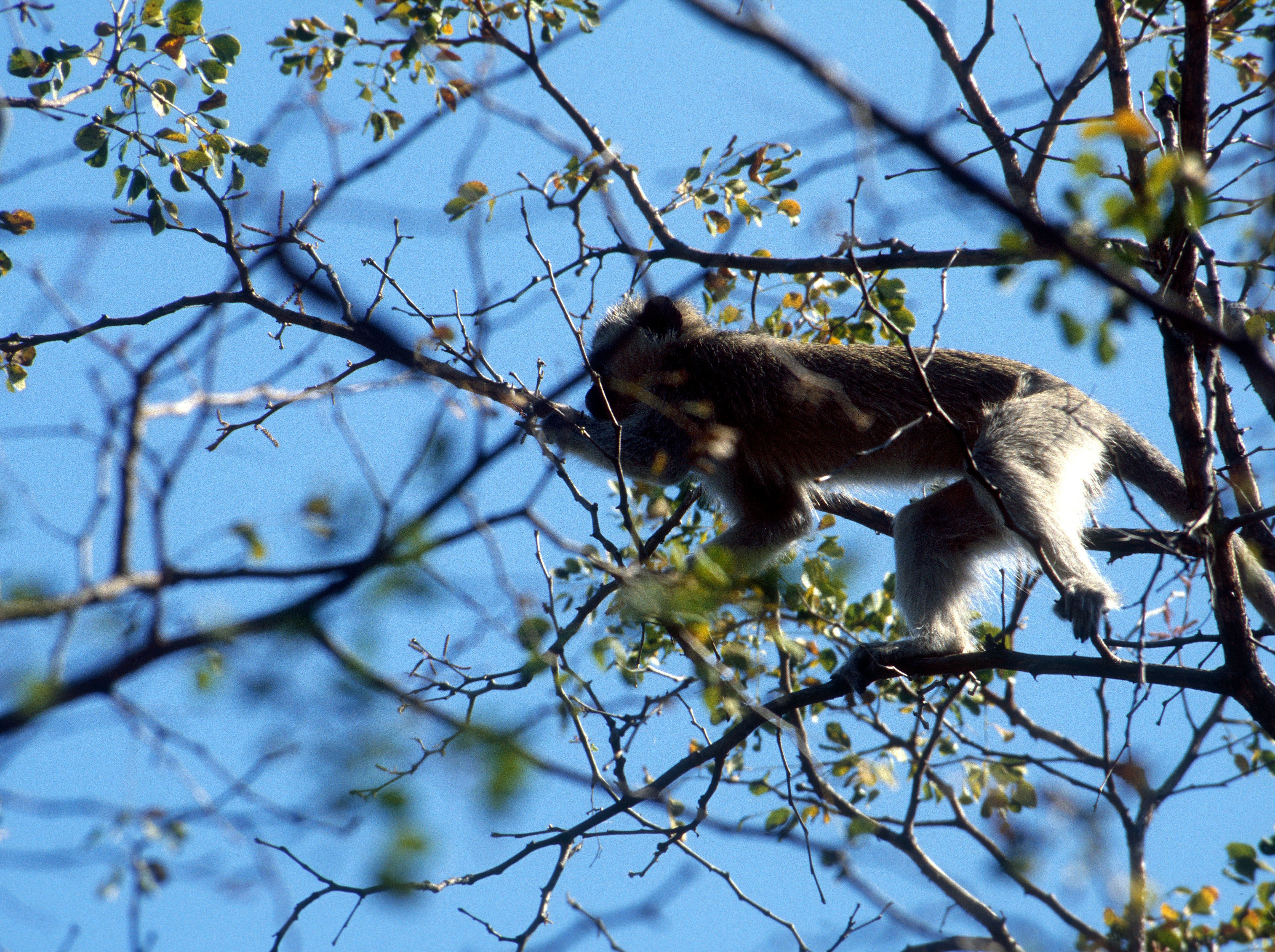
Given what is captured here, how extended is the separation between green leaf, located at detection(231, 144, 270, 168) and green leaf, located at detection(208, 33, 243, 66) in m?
0.48

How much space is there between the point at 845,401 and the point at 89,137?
367 centimetres

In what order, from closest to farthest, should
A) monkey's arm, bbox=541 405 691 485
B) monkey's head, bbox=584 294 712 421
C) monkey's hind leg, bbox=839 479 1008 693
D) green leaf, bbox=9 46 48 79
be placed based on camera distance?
green leaf, bbox=9 46 48 79
monkey's hind leg, bbox=839 479 1008 693
monkey's arm, bbox=541 405 691 485
monkey's head, bbox=584 294 712 421

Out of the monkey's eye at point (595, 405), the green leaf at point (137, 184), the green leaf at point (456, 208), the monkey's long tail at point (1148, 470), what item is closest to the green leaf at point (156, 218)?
the green leaf at point (137, 184)

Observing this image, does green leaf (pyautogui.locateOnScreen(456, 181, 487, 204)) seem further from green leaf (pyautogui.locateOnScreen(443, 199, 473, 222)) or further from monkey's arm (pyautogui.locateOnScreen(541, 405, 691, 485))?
monkey's arm (pyautogui.locateOnScreen(541, 405, 691, 485))

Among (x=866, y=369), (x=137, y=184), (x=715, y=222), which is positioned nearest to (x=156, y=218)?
(x=137, y=184)

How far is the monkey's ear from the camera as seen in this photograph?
22.2 ft

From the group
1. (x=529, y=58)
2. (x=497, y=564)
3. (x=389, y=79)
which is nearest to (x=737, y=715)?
(x=497, y=564)

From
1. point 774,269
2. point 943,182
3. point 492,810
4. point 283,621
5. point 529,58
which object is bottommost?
point 492,810

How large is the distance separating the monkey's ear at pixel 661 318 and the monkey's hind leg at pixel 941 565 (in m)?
1.98

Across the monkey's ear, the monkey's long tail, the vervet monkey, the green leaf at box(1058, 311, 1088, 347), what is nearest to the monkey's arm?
the vervet monkey

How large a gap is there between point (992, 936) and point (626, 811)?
182 centimetres

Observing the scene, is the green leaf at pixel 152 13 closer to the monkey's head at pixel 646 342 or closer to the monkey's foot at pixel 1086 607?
the monkey's head at pixel 646 342

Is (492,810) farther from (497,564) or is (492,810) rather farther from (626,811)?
(626,811)

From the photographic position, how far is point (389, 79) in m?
5.50
